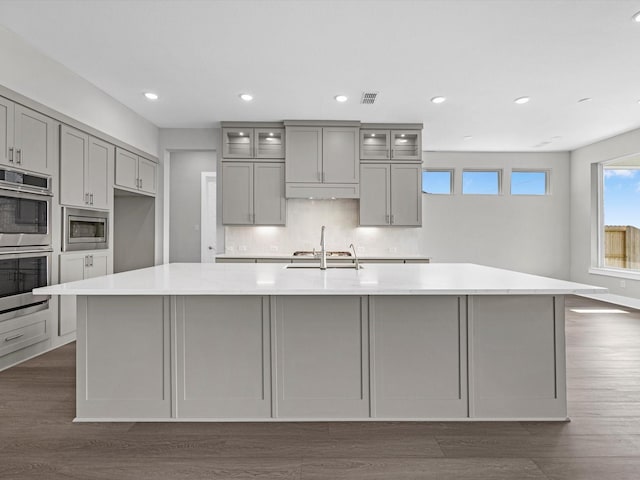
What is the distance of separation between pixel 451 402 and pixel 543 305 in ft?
2.51

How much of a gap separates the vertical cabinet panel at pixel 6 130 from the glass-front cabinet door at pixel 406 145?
166 inches

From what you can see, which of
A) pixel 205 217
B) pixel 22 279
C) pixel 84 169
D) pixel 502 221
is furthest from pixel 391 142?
pixel 22 279

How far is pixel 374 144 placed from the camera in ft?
18.3

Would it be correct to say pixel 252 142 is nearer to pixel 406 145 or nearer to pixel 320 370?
pixel 406 145

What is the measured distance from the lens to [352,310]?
2256 mm

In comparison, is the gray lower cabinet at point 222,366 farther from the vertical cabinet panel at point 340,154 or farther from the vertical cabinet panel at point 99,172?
the vertical cabinet panel at point 340,154

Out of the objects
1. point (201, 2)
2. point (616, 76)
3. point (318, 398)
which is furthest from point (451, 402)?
point (616, 76)

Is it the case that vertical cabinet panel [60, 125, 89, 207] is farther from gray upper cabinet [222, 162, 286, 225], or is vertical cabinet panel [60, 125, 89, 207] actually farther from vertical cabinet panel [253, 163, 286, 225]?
vertical cabinet panel [253, 163, 286, 225]

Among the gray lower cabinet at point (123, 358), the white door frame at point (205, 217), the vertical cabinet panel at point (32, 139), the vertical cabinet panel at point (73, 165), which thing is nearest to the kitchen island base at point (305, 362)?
the gray lower cabinet at point (123, 358)

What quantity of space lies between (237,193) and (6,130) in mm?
2753

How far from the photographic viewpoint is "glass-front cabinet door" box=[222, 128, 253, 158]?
5.42m

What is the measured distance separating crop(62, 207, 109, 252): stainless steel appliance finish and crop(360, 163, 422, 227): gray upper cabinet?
3.24 metres

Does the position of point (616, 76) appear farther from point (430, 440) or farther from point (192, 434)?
point (192, 434)

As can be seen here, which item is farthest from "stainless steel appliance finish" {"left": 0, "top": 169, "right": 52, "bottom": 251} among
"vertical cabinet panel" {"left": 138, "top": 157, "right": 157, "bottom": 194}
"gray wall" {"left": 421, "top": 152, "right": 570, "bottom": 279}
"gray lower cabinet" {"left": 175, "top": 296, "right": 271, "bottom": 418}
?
"gray wall" {"left": 421, "top": 152, "right": 570, "bottom": 279}
